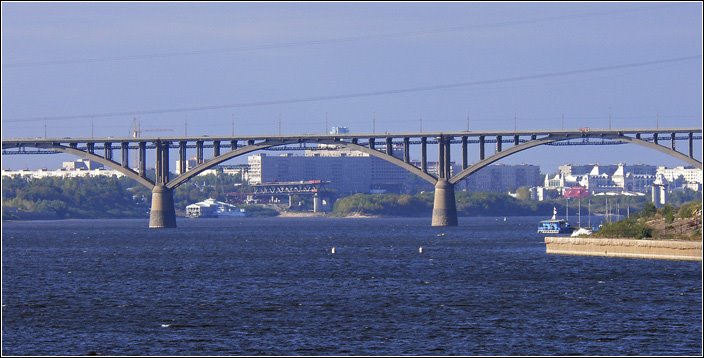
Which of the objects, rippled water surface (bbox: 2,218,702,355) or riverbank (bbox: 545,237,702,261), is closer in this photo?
rippled water surface (bbox: 2,218,702,355)

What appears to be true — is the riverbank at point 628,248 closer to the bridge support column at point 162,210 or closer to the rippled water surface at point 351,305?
the rippled water surface at point 351,305

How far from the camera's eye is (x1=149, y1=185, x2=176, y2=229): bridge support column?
15312 cm

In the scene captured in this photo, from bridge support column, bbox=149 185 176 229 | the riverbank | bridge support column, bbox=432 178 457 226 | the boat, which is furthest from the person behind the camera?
bridge support column, bbox=149 185 176 229

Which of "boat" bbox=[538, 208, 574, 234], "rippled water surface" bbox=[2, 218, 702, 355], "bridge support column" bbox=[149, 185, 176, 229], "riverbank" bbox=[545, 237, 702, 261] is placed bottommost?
"rippled water surface" bbox=[2, 218, 702, 355]

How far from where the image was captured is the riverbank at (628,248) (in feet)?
237

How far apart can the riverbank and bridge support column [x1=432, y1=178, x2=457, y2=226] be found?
6024cm

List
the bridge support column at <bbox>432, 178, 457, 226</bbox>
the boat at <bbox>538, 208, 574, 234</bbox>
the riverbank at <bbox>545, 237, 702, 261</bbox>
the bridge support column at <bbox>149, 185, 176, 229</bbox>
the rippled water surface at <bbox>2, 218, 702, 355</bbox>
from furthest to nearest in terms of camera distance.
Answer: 1. the bridge support column at <bbox>149, 185, 176, 229</bbox>
2. the bridge support column at <bbox>432, 178, 457, 226</bbox>
3. the boat at <bbox>538, 208, 574, 234</bbox>
4. the riverbank at <bbox>545, 237, 702, 261</bbox>
5. the rippled water surface at <bbox>2, 218, 702, 355</bbox>

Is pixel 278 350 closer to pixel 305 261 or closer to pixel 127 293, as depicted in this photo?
pixel 127 293

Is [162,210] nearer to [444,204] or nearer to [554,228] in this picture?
[444,204]

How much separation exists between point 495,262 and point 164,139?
8087cm

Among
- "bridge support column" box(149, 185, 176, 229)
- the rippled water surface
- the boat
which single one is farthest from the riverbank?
"bridge support column" box(149, 185, 176, 229)

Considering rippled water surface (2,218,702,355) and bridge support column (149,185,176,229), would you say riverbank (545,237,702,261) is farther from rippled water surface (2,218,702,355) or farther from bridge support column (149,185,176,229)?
bridge support column (149,185,176,229)

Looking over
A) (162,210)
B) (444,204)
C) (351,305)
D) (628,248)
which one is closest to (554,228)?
(444,204)

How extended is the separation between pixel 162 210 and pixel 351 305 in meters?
108
